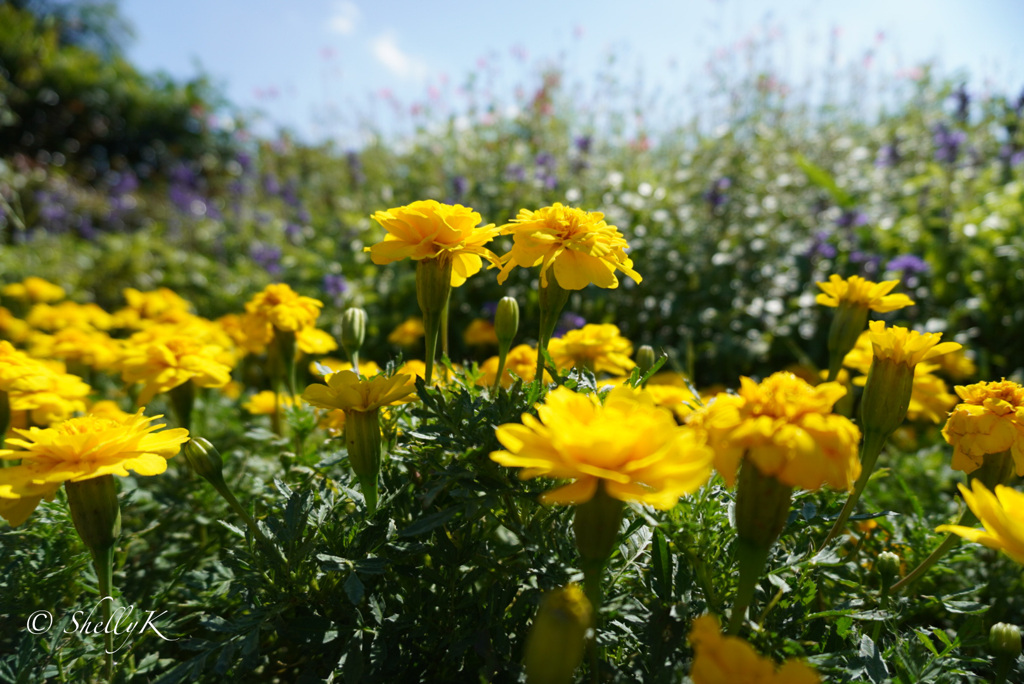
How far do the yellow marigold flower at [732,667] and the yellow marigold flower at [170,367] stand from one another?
1206 millimetres

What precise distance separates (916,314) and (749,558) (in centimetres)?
291

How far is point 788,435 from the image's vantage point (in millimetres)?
680

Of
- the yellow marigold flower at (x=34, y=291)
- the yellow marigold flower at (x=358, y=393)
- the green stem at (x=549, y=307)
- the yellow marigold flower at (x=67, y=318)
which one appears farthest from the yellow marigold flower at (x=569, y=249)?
the yellow marigold flower at (x=34, y=291)

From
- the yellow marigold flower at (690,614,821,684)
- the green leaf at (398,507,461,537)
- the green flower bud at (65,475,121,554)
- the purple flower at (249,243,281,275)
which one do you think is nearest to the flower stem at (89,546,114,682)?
the green flower bud at (65,475,121,554)

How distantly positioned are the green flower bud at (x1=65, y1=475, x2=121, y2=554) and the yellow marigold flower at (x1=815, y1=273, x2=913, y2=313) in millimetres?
1412

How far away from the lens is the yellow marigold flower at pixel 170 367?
1.40 meters

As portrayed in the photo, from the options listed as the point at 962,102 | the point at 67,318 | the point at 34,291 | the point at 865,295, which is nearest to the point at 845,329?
the point at 865,295

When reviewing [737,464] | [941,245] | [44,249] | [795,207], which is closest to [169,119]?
[44,249]

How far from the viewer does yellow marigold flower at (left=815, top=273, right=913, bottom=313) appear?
1.32 meters

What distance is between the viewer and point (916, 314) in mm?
3072

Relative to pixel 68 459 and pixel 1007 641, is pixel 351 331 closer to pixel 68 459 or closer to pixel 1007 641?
pixel 68 459

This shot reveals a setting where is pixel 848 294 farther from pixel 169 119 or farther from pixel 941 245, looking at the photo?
pixel 169 119

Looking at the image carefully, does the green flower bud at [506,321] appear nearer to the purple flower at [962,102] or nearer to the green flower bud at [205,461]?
the green flower bud at [205,461]

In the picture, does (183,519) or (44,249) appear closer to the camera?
(183,519)
